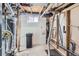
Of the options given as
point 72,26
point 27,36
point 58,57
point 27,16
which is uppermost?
point 27,16

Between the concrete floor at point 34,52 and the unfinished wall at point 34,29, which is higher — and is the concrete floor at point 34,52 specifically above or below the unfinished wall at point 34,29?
below

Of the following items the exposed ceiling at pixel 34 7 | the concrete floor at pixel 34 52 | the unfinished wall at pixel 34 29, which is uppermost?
the exposed ceiling at pixel 34 7

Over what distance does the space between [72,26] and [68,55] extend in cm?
34

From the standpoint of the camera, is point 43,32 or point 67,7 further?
point 43,32

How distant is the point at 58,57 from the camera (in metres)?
1.50

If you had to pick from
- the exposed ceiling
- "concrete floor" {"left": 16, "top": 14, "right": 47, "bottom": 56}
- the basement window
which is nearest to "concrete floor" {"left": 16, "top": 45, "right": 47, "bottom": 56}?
"concrete floor" {"left": 16, "top": 14, "right": 47, "bottom": 56}

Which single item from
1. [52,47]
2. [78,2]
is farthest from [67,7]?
[52,47]

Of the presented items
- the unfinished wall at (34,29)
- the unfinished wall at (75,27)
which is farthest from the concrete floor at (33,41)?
the unfinished wall at (75,27)

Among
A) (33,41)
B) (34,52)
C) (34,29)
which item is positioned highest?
(34,29)

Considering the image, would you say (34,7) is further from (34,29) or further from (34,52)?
(34,52)

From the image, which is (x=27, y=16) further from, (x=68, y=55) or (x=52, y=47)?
(x=68, y=55)

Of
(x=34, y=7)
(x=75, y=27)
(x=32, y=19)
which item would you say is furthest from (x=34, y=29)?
(x=75, y=27)

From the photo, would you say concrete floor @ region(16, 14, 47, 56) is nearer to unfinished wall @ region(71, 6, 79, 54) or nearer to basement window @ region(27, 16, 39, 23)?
basement window @ region(27, 16, 39, 23)

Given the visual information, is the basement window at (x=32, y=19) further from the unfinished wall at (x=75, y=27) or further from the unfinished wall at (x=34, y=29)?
the unfinished wall at (x=75, y=27)
